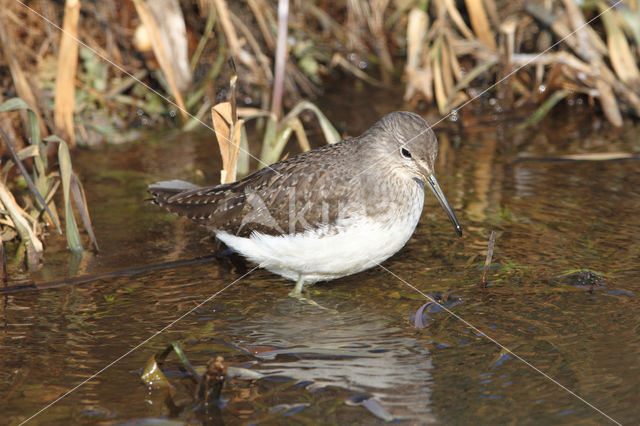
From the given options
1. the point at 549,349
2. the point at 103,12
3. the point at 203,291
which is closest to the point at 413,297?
the point at 549,349

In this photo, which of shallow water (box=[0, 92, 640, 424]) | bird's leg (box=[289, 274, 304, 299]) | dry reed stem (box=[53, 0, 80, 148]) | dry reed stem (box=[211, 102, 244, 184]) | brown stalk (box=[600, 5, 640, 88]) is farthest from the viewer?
brown stalk (box=[600, 5, 640, 88])

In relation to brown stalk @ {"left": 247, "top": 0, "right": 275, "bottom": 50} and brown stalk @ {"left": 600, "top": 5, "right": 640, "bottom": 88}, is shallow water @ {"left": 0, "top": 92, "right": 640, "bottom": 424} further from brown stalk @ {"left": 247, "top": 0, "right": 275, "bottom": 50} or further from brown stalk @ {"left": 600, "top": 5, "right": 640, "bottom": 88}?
brown stalk @ {"left": 247, "top": 0, "right": 275, "bottom": 50}

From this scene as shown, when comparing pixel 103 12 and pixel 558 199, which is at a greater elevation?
pixel 103 12

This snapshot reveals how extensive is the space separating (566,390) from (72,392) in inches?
95.5

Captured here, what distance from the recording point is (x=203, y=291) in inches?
204

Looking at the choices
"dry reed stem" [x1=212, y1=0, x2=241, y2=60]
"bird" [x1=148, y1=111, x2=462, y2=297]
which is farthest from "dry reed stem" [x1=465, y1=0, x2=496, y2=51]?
"bird" [x1=148, y1=111, x2=462, y2=297]

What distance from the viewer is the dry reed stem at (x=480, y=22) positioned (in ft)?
28.7

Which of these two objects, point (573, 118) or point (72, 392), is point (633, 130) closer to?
point (573, 118)

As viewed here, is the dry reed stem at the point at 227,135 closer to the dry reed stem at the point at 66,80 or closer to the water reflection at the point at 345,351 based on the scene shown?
the water reflection at the point at 345,351

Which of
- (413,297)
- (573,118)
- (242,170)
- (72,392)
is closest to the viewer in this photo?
(72,392)

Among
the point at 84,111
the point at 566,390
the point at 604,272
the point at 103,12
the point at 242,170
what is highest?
the point at 103,12

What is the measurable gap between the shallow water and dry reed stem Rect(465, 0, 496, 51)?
2.29 metres

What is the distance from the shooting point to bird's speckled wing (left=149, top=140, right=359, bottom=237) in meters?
5.07

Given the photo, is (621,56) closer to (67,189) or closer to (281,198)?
(281,198)
